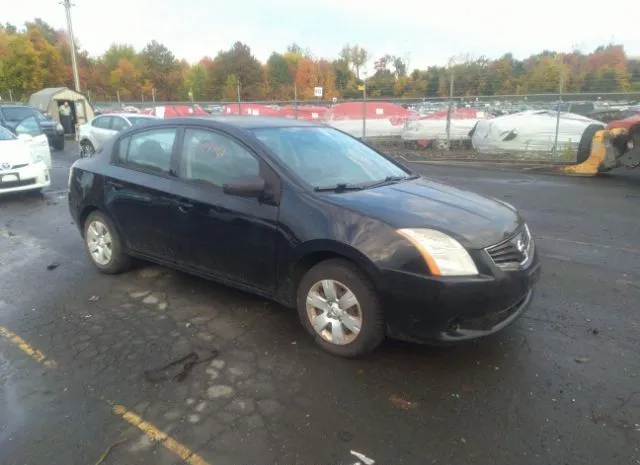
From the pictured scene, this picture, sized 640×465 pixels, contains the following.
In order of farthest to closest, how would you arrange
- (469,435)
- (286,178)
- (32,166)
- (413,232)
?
1. (32,166)
2. (286,178)
3. (413,232)
4. (469,435)

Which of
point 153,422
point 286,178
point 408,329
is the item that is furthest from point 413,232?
point 153,422

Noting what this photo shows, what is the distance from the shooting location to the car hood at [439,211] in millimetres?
3174

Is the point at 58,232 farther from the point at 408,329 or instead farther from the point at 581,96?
the point at 581,96

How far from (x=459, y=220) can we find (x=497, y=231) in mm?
261

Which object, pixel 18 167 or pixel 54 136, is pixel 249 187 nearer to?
pixel 18 167

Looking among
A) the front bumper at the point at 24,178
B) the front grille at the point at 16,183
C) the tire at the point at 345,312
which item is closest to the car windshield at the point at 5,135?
the front bumper at the point at 24,178

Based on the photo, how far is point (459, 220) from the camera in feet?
10.8

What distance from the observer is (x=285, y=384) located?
10.2 feet

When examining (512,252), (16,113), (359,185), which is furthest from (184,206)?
(16,113)

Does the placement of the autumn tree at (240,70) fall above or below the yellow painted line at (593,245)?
above

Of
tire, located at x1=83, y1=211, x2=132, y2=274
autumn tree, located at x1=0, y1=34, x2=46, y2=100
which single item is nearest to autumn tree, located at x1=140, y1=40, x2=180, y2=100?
autumn tree, located at x1=0, y1=34, x2=46, y2=100

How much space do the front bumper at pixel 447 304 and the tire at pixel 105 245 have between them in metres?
2.97

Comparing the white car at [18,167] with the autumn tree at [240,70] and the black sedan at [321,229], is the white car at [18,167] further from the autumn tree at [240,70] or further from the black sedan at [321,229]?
the autumn tree at [240,70]

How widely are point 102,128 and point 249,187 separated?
1303cm
